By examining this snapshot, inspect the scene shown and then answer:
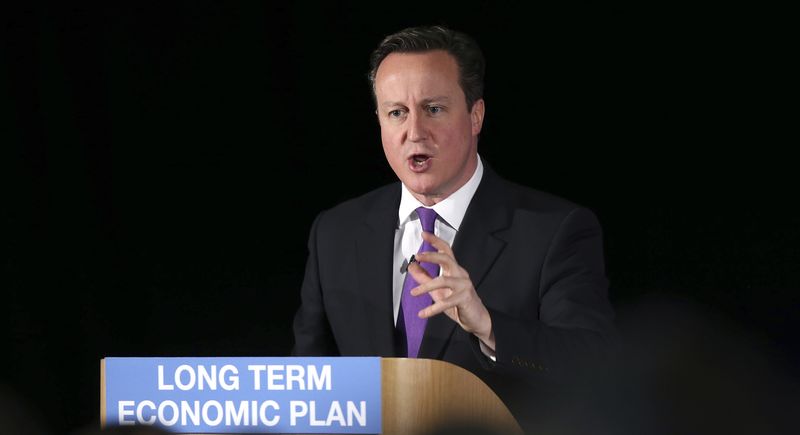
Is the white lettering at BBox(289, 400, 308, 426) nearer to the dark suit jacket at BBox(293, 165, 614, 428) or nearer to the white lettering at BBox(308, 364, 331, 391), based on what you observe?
the white lettering at BBox(308, 364, 331, 391)

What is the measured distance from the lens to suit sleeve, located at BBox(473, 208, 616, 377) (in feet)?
5.74

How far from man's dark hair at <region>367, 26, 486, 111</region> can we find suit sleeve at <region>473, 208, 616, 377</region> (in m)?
0.37

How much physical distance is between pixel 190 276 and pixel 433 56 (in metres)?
1.54

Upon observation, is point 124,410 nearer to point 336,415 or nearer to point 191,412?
point 191,412

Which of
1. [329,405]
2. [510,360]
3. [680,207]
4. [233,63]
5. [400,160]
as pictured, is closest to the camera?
[329,405]

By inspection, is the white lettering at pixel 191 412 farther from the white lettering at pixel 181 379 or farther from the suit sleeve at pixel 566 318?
the suit sleeve at pixel 566 318

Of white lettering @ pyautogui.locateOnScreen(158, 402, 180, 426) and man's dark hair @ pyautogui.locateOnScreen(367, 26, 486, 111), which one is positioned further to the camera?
man's dark hair @ pyautogui.locateOnScreen(367, 26, 486, 111)

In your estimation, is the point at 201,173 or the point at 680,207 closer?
the point at 680,207

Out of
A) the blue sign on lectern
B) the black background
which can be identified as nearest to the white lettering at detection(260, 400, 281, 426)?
the blue sign on lectern

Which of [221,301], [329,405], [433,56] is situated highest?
[433,56]

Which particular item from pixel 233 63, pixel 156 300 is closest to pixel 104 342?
pixel 156 300

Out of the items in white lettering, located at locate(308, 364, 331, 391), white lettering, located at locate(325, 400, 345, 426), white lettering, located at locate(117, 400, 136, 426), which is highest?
white lettering, located at locate(308, 364, 331, 391)

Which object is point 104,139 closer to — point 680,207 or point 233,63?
point 233,63

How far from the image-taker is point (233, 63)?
3322 mm
